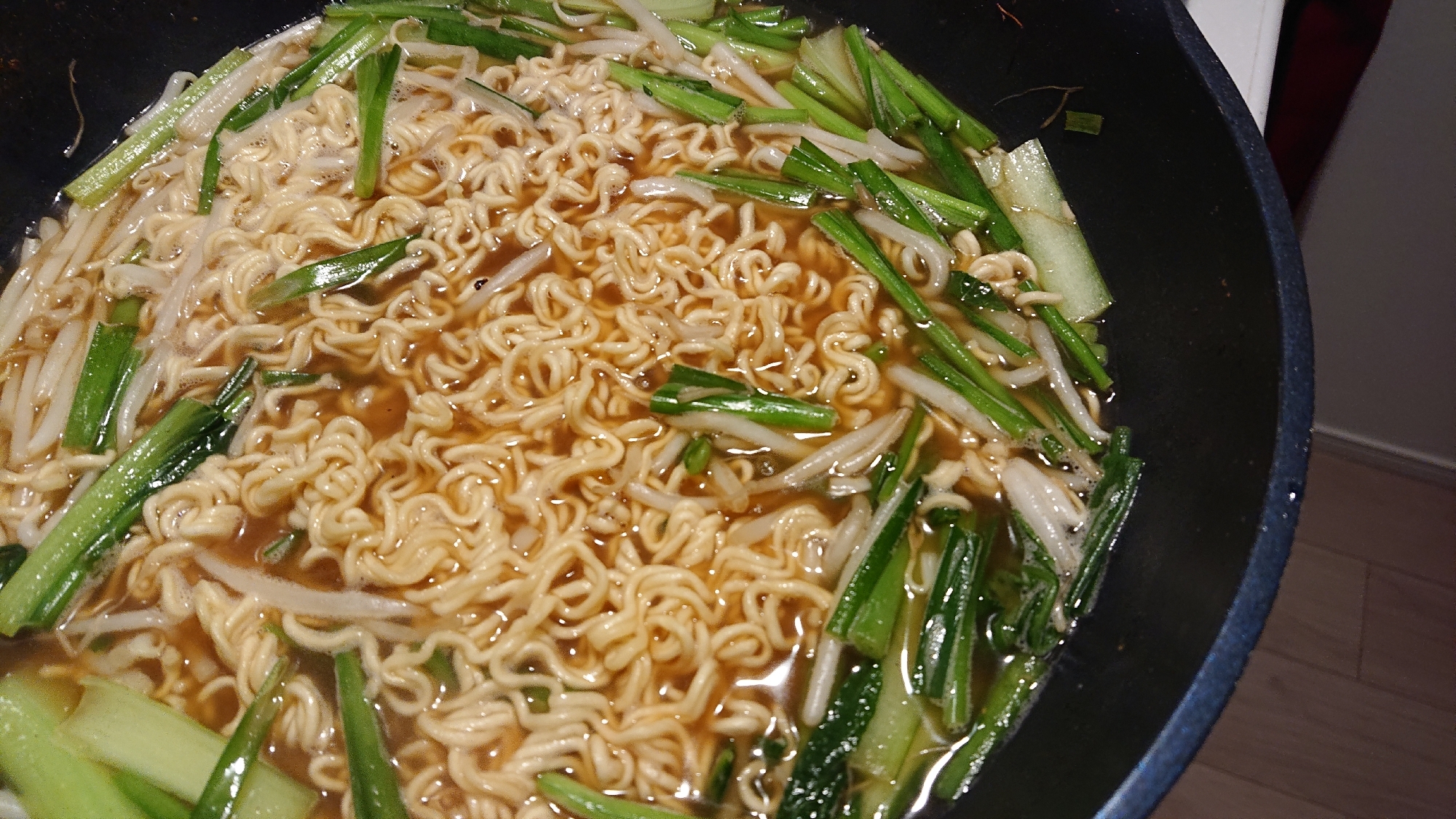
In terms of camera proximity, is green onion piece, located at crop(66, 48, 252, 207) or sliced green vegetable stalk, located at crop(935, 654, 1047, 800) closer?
sliced green vegetable stalk, located at crop(935, 654, 1047, 800)

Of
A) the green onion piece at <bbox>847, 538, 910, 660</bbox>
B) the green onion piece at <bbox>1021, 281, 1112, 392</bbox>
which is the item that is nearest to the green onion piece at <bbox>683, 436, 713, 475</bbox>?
the green onion piece at <bbox>847, 538, 910, 660</bbox>

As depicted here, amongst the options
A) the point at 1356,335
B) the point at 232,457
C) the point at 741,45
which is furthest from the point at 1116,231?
the point at 232,457

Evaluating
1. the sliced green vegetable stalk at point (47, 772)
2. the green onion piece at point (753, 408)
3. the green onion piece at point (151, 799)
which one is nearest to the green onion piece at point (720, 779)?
the green onion piece at point (753, 408)

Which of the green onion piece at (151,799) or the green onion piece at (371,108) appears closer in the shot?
the green onion piece at (151,799)

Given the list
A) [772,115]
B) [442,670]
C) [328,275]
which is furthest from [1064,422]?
[328,275]

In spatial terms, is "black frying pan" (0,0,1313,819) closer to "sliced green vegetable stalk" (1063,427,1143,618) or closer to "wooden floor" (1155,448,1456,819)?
"sliced green vegetable stalk" (1063,427,1143,618)

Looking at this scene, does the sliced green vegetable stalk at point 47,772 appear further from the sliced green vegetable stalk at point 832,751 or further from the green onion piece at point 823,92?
the green onion piece at point 823,92
